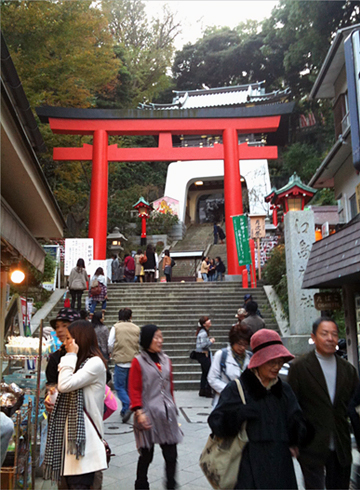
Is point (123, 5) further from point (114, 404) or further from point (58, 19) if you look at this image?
point (114, 404)

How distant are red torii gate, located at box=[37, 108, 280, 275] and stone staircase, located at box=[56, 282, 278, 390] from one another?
8.84 feet

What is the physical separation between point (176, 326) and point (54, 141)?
11.2 meters

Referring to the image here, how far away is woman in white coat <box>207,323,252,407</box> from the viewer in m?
3.94

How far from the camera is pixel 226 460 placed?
2406mm

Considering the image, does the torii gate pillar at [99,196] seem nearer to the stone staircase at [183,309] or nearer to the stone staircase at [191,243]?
the stone staircase at [183,309]

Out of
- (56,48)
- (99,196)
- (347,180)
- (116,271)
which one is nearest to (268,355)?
(347,180)

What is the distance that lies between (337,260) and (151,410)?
14.5 ft

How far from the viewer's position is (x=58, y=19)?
15.6m

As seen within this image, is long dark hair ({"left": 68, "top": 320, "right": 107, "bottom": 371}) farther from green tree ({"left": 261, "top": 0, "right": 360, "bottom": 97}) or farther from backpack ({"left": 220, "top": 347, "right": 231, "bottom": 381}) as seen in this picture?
green tree ({"left": 261, "top": 0, "right": 360, "bottom": 97})

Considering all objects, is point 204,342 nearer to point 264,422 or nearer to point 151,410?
point 151,410

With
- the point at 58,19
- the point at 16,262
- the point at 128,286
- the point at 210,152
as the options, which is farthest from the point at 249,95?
the point at 16,262

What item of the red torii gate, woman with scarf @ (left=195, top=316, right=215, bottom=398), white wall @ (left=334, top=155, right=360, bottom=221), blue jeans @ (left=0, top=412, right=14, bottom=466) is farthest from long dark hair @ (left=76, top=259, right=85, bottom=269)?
blue jeans @ (left=0, top=412, right=14, bottom=466)

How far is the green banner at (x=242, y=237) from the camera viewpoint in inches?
606

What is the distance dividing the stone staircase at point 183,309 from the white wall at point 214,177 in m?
15.4
